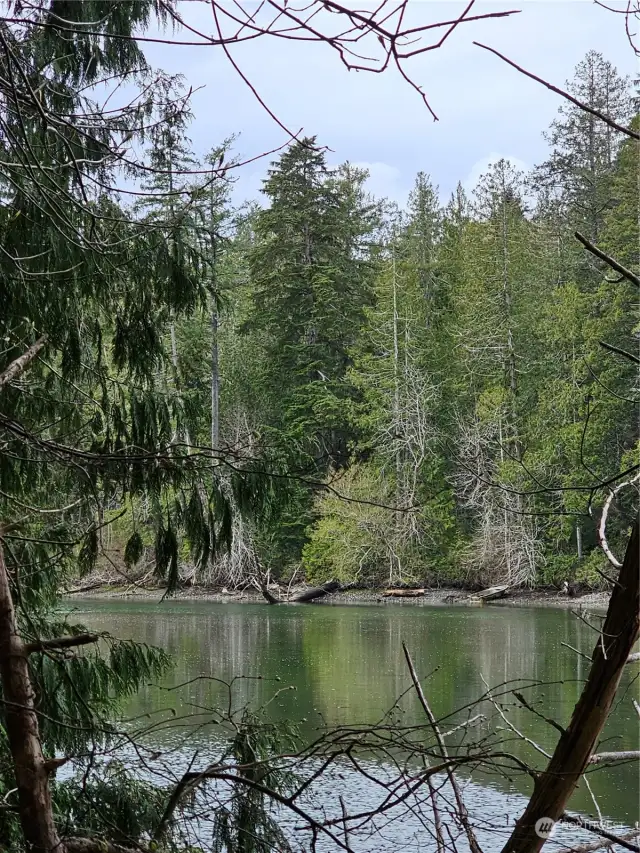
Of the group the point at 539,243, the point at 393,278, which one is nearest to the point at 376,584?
the point at 393,278

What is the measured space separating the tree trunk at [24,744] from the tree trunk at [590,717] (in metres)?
0.84

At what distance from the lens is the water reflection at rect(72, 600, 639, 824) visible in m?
9.42

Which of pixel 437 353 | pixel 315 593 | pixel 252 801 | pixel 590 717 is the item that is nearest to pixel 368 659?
pixel 252 801

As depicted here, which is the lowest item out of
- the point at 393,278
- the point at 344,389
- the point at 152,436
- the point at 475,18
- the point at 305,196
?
the point at 152,436

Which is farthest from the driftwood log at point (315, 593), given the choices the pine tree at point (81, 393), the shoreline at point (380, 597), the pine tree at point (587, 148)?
the pine tree at point (81, 393)

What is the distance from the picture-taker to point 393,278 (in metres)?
27.7

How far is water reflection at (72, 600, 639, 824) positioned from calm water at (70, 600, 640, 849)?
20 mm

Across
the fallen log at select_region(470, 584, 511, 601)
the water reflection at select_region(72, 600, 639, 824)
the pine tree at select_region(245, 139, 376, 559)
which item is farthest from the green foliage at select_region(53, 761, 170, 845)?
the pine tree at select_region(245, 139, 376, 559)

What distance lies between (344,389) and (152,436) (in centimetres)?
2600

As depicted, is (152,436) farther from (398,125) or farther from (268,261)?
(268,261)

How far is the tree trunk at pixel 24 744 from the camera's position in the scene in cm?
183

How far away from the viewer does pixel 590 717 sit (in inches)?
67.7

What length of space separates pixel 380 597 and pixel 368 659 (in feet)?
37.1

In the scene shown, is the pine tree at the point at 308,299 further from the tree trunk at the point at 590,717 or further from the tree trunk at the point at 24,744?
the tree trunk at the point at 590,717
